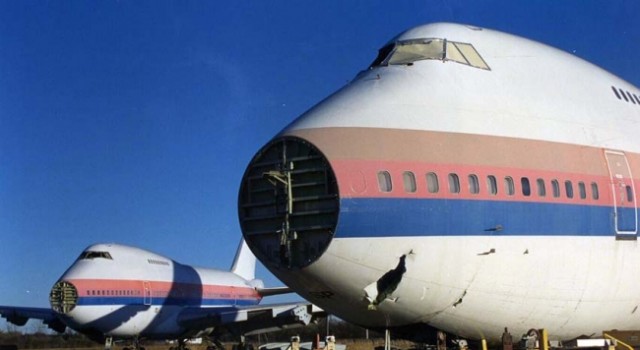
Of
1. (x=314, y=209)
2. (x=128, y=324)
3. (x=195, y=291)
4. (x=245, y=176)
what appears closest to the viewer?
(x=314, y=209)

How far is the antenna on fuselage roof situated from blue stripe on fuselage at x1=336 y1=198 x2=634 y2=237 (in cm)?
3972

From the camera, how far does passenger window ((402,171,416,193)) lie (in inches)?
483

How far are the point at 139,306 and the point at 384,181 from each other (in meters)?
28.6

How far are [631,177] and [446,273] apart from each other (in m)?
5.10

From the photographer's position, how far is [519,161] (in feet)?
44.4

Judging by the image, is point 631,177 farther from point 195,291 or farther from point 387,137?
point 195,291

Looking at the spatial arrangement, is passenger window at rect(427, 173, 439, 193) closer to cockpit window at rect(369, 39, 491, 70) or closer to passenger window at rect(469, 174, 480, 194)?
passenger window at rect(469, 174, 480, 194)

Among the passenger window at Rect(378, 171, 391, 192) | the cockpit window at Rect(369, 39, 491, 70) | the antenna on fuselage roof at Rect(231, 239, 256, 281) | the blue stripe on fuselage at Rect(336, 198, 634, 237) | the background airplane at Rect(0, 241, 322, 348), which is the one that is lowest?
the background airplane at Rect(0, 241, 322, 348)

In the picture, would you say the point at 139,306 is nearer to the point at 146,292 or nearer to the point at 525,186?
the point at 146,292

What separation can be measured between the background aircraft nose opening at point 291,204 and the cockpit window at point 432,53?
133 inches

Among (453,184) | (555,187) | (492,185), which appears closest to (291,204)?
(453,184)

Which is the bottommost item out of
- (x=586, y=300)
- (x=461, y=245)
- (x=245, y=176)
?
(x=586, y=300)

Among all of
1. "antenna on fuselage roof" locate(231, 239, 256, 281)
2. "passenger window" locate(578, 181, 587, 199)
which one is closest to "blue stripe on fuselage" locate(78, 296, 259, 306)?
"antenna on fuselage roof" locate(231, 239, 256, 281)

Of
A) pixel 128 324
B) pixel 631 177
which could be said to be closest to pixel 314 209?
pixel 631 177
